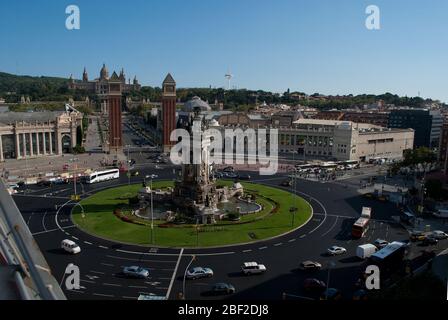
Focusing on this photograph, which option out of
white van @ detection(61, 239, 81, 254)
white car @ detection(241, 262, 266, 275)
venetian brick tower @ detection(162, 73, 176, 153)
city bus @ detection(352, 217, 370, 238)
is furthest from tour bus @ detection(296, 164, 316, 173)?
white van @ detection(61, 239, 81, 254)

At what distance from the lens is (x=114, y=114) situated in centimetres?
7581

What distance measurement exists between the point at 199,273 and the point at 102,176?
32553 mm

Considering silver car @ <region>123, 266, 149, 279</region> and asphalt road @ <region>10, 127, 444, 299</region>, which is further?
silver car @ <region>123, 266, 149, 279</region>

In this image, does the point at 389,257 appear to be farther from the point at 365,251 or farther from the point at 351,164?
the point at 351,164

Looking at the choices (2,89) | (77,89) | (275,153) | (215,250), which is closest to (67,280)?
(215,250)

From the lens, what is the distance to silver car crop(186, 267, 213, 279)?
23516 millimetres

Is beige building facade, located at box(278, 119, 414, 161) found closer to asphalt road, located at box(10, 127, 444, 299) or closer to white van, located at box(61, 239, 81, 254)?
asphalt road, located at box(10, 127, 444, 299)

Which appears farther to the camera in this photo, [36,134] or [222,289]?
[36,134]

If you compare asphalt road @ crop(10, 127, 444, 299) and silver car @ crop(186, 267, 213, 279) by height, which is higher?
silver car @ crop(186, 267, 213, 279)

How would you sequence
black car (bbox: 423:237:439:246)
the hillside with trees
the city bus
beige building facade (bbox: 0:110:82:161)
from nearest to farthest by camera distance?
black car (bbox: 423:237:439:246)
the city bus
beige building facade (bbox: 0:110:82:161)
the hillside with trees

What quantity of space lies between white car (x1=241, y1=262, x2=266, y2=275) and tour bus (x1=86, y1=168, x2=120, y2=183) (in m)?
32.3

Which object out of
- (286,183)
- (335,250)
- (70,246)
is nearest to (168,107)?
(286,183)
